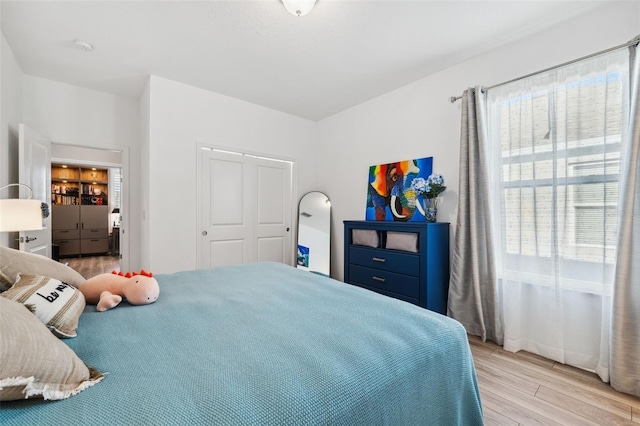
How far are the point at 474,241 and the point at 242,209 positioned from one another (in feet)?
9.05

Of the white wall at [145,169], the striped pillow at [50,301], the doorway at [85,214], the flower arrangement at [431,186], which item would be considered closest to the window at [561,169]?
the flower arrangement at [431,186]

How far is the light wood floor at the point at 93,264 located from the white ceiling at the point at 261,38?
3819 mm

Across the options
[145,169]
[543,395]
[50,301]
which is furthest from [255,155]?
[543,395]

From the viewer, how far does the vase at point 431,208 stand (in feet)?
9.18

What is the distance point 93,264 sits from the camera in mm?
6297

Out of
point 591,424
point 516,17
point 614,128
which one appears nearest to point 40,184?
point 516,17

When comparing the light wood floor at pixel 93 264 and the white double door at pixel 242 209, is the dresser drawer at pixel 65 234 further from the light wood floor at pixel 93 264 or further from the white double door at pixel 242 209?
the white double door at pixel 242 209

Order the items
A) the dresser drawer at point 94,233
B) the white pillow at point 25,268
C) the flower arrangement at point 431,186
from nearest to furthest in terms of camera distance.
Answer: the white pillow at point 25,268 → the flower arrangement at point 431,186 → the dresser drawer at point 94,233

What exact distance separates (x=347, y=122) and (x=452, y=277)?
97.8 inches

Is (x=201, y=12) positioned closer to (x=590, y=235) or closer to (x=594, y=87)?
(x=594, y=87)

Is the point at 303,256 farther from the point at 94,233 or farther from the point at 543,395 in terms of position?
the point at 94,233

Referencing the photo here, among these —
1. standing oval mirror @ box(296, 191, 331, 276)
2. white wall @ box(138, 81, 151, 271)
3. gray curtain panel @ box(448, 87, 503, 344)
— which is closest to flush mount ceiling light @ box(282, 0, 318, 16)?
gray curtain panel @ box(448, 87, 503, 344)

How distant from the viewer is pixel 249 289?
5.27ft

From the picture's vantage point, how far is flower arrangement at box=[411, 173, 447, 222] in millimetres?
2758
